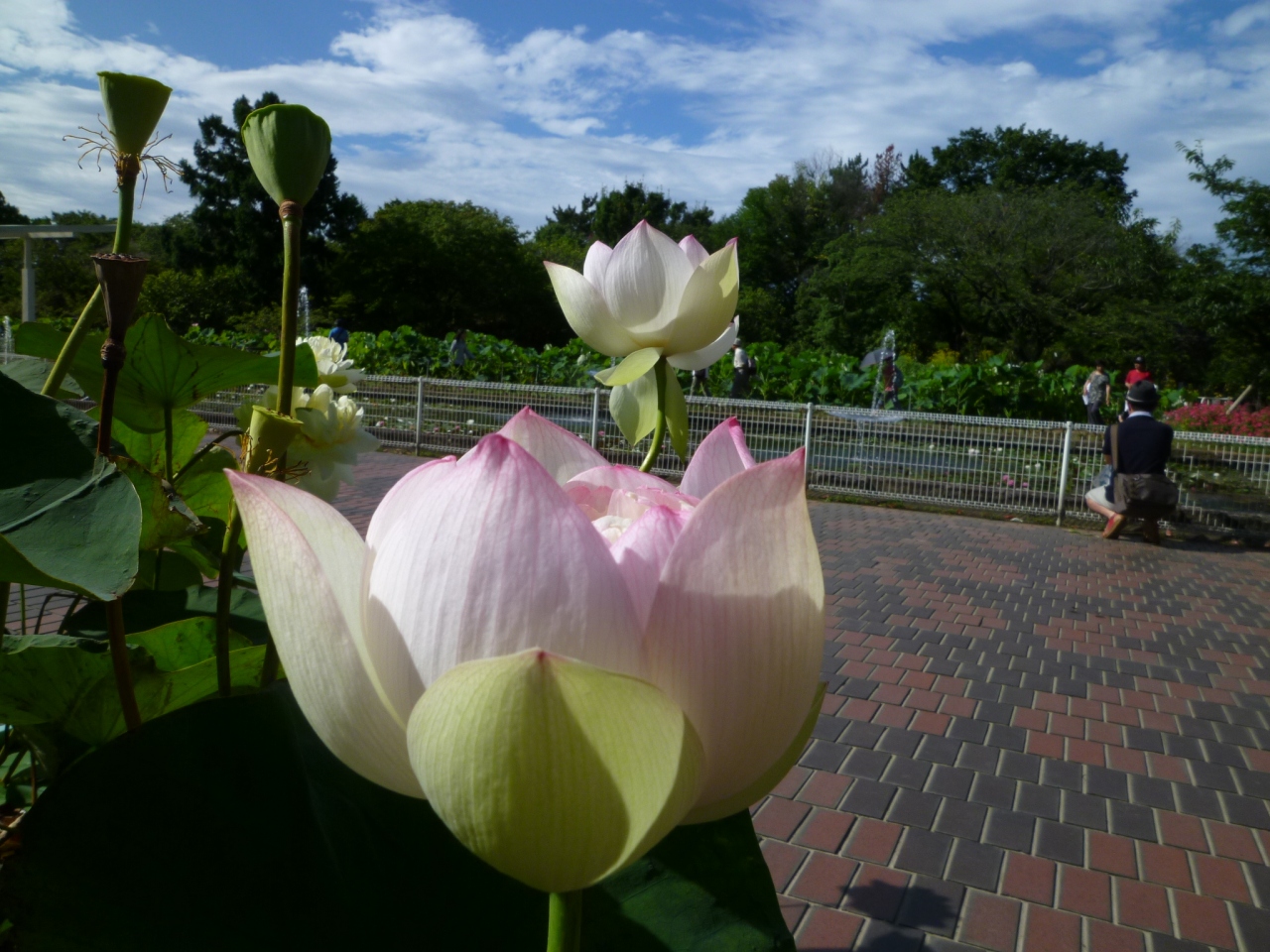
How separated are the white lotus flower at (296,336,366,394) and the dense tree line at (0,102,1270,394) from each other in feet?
58.9

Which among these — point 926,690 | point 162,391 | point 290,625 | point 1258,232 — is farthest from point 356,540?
point 1258,232

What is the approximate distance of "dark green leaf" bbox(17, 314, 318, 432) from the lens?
2.33ft

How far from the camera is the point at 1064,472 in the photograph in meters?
8.73

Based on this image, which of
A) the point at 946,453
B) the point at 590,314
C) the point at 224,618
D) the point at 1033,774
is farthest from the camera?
the point at 946,453

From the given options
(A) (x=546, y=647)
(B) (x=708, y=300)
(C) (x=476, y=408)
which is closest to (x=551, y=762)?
(A) (x=546, y=647)

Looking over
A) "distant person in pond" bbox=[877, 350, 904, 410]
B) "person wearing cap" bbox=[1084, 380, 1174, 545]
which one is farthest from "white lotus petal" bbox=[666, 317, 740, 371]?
"distant person in pond" bbox=[877, 350, 904, 410]

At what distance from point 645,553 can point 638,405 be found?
603mm

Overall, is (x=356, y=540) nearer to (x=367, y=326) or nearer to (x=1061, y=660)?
(x=1061, y=660)

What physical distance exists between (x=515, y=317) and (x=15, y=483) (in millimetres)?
37982

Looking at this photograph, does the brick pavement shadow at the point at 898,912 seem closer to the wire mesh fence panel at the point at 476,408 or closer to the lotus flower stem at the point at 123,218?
the lotus flower stem at the point at 123,218

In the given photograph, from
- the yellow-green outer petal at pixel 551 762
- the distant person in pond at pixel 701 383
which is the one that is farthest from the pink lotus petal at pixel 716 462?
the distant person in pond at pixel 701 383

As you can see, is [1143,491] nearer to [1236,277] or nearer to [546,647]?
[546,647]

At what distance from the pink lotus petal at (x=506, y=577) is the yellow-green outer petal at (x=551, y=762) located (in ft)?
0.07

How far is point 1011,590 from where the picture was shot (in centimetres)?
621
